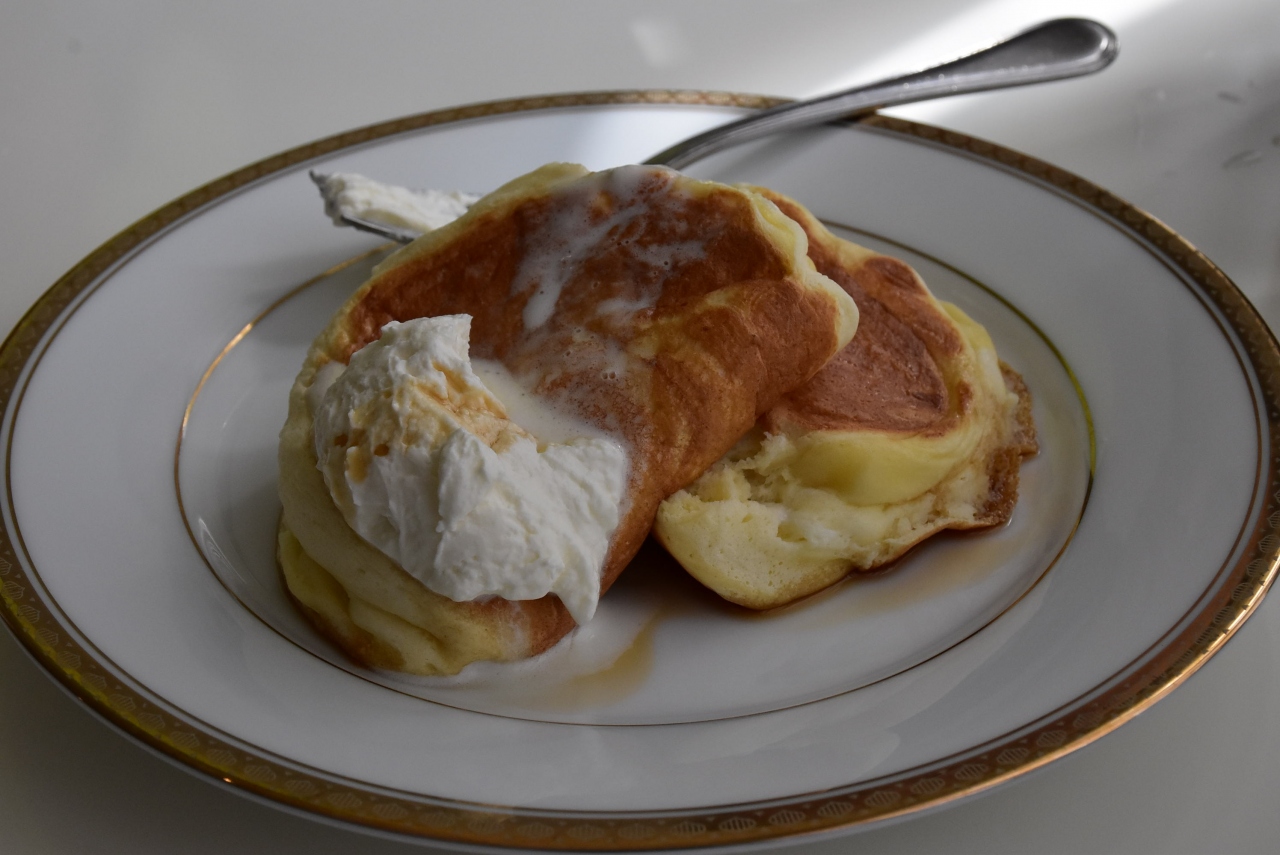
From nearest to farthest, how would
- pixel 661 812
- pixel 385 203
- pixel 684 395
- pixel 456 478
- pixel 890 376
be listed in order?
1. pixel 661 812
2. pixel 456 478
3. pixel 684 395
4. pixel 890 376
5. pixel 385 203

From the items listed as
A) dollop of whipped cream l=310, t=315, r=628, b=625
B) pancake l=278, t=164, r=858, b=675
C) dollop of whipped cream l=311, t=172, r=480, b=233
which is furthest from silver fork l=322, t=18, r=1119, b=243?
dollop of whipped cream l=310, t=315, r=628, b=625

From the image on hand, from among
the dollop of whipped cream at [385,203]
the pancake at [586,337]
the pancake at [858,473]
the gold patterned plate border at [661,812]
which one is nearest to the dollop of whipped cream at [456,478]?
the pancake at [586,337]

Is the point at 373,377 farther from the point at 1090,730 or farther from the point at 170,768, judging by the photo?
the point at 1090,730

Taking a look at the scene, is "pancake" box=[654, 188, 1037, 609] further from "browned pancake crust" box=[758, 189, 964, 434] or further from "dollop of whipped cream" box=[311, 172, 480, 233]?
"dollop of whipped cream" box=[311, 172, 480, 233]

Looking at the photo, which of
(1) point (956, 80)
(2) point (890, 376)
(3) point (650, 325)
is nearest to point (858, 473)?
(2) point (890, 376)

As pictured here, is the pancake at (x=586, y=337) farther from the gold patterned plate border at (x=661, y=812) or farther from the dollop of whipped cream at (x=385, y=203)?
the dollop of whipped cream at (x=385, y=203)

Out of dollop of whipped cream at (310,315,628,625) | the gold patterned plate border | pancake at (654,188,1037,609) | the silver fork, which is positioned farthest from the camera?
the silver fork

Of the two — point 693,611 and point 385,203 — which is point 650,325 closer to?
point 693,611
